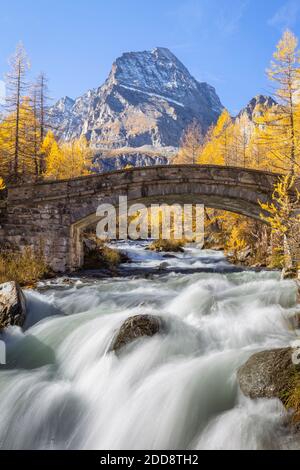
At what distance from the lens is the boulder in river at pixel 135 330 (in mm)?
5559

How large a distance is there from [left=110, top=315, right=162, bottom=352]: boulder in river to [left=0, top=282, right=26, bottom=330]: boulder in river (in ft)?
8.59

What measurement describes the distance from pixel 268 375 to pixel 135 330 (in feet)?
7.50

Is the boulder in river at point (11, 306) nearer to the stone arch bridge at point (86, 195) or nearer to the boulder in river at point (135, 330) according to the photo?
the boulder in river at point (135, 330)

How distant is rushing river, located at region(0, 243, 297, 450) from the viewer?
3.86 meters

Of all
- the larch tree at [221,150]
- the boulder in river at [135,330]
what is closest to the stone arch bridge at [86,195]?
the boulder in river at [135,330]

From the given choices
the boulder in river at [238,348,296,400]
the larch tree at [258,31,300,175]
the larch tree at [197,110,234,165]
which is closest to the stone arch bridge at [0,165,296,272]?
the larch tree at [258,31,300,175]

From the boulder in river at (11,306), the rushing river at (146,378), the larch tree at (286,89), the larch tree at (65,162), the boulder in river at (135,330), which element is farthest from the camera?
the larch tree at (65,162)

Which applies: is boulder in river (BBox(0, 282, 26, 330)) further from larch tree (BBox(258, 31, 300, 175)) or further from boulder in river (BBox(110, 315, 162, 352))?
larch tree (BBox(258, 31, 300, 175))

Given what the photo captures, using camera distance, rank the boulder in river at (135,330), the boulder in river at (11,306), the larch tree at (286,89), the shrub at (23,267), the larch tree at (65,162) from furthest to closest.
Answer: the larch tree at (65,162) < the larch tree at (286,89) < the shrub at (23,267) < the boulder in river at (11,306) < the boulder in river at (135,330)

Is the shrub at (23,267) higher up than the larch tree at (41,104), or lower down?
lower down

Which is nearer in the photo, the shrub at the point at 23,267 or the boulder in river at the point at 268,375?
the boulder in river at the point at 268,375

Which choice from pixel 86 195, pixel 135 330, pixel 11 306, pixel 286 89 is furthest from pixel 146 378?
pixel 286 89

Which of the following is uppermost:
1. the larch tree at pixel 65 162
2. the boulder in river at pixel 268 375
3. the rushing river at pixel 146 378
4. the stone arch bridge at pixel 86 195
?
the larch tree at pixel 65 162

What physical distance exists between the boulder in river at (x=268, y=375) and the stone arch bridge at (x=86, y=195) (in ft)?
35.1
